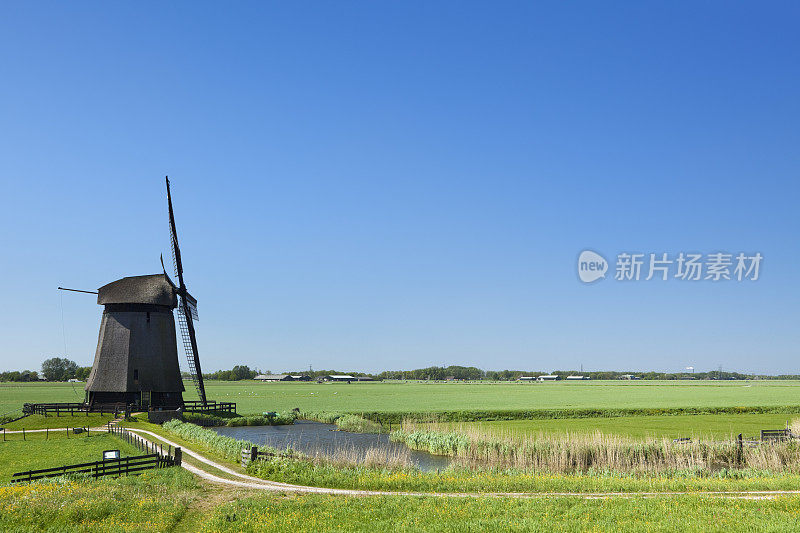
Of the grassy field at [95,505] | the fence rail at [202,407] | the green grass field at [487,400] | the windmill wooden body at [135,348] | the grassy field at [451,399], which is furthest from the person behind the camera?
the green grass field at [487,400]

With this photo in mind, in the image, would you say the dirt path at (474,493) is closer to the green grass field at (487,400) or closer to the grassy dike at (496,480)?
the grassy dike at (496,480)

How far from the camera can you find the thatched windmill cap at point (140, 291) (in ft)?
192

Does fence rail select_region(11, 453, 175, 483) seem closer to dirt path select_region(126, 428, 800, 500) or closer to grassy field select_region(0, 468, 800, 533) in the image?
grassy field select_region(0, 468, 800, 533)

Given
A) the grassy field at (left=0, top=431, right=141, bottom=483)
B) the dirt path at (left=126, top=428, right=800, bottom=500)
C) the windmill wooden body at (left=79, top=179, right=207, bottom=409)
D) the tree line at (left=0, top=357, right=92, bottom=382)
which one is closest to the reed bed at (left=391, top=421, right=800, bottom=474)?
the dirt path at (left=126, top=428, right=800, bottom=500)

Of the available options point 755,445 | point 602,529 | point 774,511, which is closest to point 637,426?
point 755,445

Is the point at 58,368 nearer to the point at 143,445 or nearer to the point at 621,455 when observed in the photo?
the point at 143,445

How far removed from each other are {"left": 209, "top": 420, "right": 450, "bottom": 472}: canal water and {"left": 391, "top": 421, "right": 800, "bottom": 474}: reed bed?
2822 millimetres

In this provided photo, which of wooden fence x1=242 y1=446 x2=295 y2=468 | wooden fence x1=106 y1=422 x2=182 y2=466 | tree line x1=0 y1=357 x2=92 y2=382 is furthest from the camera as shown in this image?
tree line x1=0 y1=357 x2=92 y2=382

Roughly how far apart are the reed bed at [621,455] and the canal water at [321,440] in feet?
9.26

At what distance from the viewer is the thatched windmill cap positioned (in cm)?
5844

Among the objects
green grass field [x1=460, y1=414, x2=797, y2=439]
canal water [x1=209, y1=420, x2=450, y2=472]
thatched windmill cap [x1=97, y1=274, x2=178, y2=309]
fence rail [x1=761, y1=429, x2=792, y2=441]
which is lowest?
green grass field [x1=460, y1=414, x2=797, y2=439]

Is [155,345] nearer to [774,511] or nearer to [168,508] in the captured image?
[168,508]

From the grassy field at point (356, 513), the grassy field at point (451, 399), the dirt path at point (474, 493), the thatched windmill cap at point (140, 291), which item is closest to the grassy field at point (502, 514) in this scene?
the grassy field at point (356, 513)

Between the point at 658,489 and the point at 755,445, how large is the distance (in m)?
19.7
